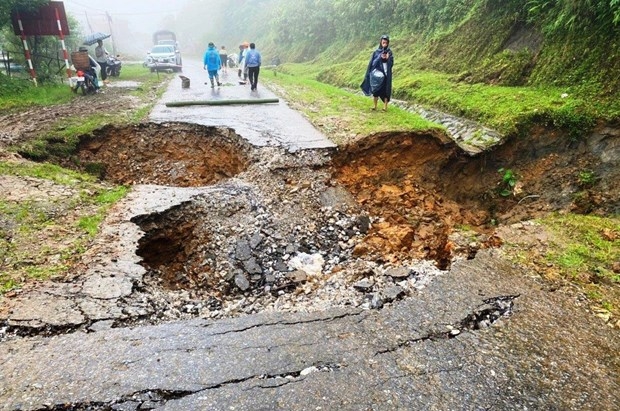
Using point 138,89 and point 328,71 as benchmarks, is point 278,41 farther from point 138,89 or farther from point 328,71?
point 138,89

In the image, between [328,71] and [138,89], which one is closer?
[138,89]

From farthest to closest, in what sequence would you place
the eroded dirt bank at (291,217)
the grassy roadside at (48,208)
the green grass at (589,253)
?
the grassy roadside at (48,208) → the eroded dirt bank at (291,217) → the green grass at (589,253)

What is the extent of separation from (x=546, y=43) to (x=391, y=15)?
1071cm

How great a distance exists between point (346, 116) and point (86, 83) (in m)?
8.84

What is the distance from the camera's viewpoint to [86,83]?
1266cm

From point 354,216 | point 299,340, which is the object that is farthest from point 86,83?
point 299,340

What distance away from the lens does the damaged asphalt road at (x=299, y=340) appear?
276 centimetres

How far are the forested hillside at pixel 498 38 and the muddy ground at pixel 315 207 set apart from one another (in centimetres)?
189

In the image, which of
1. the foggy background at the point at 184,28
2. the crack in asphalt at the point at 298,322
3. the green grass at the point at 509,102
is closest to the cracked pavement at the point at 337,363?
the crack in asphalt at the point at 298,322

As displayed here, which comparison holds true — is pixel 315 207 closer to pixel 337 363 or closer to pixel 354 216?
pixel 354 216

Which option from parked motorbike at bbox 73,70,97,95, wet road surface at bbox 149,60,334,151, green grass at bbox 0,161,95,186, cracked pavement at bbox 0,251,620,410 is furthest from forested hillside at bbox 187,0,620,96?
parked motorbike at bbox 73,70,97,95

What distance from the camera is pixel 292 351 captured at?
3174 mm

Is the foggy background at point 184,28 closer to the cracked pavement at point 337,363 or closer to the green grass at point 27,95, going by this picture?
the green grass at point 27,95

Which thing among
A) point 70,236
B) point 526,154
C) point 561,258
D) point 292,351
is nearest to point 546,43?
point 526,154
